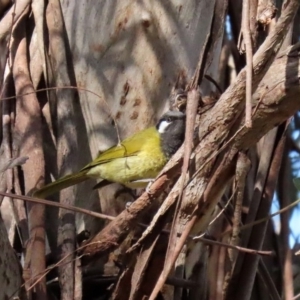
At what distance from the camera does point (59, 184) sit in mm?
2018

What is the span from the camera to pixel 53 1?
7.36 feet

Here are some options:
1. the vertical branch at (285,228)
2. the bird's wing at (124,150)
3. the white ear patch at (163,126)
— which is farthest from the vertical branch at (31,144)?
the vertical branch at (285,228)

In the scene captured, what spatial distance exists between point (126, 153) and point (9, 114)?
39cm

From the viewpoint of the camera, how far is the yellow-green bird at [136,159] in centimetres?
209

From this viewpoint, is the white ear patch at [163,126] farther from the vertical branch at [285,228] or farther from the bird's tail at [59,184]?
the vertical branch at [285,228]

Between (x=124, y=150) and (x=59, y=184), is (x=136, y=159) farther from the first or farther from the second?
(x=59, y=184)

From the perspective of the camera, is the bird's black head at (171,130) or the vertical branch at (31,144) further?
the bird's black head at (171,130)

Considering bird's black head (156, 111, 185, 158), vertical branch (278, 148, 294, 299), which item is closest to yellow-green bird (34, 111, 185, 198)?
bird's black head (156, 111, 185, 158)

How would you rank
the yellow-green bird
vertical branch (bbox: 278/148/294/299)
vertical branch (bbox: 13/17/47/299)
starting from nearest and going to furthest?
vertical branch (bbox: 13/17/47/299) < vertical branch (bbox: 278/148/294/299) < the yellow-green bird

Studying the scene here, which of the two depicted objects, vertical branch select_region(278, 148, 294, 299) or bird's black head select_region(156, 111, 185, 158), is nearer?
vertical branch select_region(278, 148, 294, 299)

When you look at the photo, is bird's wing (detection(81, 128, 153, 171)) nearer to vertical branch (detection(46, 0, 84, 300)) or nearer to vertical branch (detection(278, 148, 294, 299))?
vertical branch (detection(46, 0, 84, 300))

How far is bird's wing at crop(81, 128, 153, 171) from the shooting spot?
2104mm

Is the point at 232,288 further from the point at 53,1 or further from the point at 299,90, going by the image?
the point at 53,1

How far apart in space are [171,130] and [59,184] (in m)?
0.46
